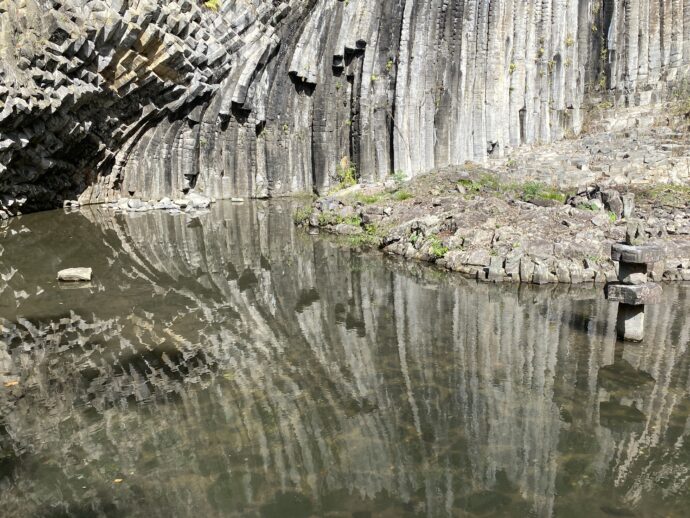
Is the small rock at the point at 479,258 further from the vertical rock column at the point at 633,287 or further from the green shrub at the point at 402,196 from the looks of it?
the green shrub at the point at 402,196

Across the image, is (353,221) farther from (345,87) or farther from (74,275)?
(345,87)

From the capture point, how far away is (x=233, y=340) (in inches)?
373

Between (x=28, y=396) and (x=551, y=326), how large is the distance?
7389mm

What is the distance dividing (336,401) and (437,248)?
7895mm

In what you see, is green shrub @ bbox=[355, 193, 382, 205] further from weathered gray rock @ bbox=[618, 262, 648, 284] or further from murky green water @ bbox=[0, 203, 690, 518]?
weathered gray rock @ bbox=[618, 262, 648, 284]

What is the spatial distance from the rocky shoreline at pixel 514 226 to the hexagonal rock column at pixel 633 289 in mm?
368

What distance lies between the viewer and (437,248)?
1464 cm

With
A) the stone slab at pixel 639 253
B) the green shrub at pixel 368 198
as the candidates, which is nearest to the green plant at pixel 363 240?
the green shrub at pixel 368 198

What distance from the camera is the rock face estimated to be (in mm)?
24453

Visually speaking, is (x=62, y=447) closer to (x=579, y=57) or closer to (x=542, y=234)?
(x=542, y=234)

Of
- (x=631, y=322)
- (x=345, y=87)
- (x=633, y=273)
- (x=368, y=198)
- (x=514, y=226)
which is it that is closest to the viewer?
(x=633, y=273)

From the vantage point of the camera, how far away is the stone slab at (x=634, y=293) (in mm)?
8672

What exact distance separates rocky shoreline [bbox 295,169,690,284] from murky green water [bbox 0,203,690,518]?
1.03m

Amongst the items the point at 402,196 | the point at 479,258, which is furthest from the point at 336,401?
the point at 402,196
